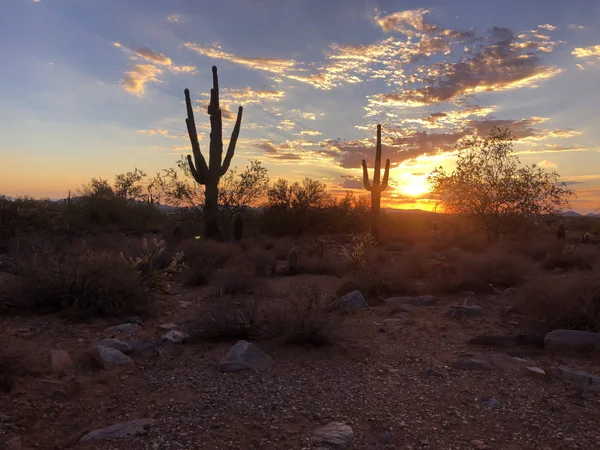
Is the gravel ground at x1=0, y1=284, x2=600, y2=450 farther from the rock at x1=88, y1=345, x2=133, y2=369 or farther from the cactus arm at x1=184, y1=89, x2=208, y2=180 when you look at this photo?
the cactus arm at x1=184, y1=89, x2=208, y2=180

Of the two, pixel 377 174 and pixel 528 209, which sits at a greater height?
pixel 377 174

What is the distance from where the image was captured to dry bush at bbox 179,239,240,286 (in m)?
12.5

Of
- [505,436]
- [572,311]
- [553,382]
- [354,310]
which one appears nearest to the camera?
[505,436]

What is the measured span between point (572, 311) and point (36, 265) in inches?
359

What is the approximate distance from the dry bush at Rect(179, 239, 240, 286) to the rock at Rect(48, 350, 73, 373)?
662 centimetres

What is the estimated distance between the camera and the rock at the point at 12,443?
369 cm

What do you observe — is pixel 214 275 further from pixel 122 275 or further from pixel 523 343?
pixel 523 343

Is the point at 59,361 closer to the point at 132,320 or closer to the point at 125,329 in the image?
the point at 125,329

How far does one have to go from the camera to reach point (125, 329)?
744 cm

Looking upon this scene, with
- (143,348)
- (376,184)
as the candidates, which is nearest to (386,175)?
(376,184)

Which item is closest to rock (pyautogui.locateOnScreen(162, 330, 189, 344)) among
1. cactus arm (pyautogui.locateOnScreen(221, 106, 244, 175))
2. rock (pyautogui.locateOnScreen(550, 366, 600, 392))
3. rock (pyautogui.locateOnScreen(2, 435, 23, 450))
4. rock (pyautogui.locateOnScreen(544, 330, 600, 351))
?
rock (pyautogui.locateOnScreen(2, 435, 23, 450))

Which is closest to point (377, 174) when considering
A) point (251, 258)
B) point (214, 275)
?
point (251, 258)

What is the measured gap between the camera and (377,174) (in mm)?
23750

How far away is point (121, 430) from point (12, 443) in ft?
2.66
